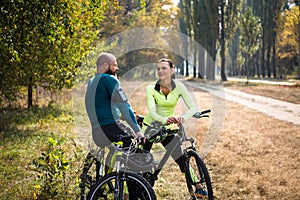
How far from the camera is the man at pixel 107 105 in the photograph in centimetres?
390

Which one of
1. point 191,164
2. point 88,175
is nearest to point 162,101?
point 191,164

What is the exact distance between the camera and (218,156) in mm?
8398

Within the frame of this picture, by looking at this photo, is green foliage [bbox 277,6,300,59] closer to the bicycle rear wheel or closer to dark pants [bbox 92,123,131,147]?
the bicycle rear wheel

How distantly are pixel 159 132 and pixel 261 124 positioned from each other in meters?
8.64

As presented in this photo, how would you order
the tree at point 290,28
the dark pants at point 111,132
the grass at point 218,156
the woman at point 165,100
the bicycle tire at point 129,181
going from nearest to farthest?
the bicycle tire at point 129,181 → the dark pants at point 111,132 → the woman at point 165,100 → the grass at point 218,156 → the tree at point 290,28

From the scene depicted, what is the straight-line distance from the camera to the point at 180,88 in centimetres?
502

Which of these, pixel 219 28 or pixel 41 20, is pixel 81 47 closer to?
pixel 41 20

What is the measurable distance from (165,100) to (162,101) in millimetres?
45

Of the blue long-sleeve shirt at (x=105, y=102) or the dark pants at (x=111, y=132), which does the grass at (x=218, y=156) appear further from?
the blue long-sleeve shirt at (x=105, y=102)

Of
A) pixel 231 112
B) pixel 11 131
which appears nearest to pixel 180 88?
pixel 11 131

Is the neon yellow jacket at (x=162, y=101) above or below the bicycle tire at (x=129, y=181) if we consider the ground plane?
→ above

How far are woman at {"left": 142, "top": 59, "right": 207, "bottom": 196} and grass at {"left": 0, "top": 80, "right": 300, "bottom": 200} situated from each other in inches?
46.8

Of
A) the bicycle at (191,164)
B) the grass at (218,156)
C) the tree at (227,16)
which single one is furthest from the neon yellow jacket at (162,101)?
the tree at (227,16)

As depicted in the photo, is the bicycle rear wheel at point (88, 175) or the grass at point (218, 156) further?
the grass at point (218, 156)
